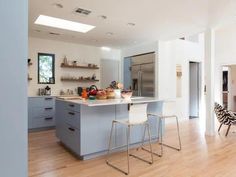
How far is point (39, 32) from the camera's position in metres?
4.84

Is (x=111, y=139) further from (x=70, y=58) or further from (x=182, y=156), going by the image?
(x=70, y=58)

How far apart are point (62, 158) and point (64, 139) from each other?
0.47 metres

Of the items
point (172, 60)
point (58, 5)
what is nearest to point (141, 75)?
point (172, 60)

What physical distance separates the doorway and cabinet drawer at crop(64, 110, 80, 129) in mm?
5010

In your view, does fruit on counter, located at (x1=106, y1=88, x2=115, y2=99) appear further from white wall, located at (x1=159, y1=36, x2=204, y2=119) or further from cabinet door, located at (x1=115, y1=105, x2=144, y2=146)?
white wall, located at (x1=159, y1=36, x2=204, y2=119)

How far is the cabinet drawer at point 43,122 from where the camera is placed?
4878 mm

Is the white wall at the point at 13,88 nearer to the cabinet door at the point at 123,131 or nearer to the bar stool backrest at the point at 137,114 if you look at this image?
the bar stool backrest at the point at 137,114

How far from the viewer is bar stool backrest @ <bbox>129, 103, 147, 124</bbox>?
2793 millimetres

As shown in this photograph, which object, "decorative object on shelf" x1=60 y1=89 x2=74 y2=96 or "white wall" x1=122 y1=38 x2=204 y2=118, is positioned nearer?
"white wall" x1=122 y1=38 x2=204 y2=118

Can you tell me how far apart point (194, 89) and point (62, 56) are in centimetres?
475

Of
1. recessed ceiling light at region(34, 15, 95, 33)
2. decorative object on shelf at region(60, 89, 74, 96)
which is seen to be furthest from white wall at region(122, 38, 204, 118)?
decorative object on shelf at region(60, 89, 74, 96)

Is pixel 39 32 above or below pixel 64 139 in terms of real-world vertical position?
above

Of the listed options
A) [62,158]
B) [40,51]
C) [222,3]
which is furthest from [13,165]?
[40,51]

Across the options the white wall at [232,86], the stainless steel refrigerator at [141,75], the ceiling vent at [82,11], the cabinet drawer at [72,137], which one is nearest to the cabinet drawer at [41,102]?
the cabinet drawer at [72,137]
